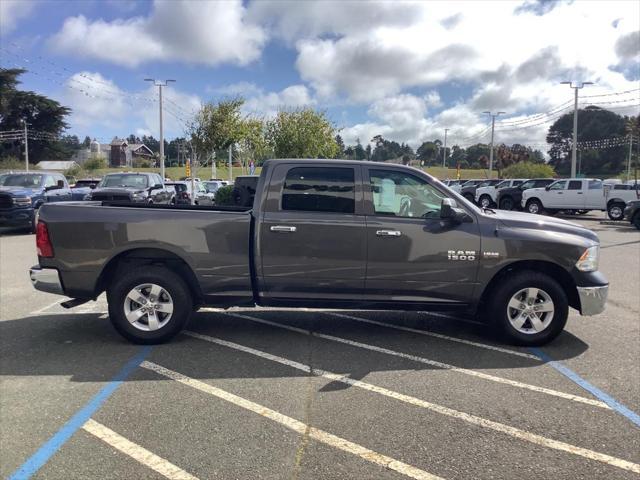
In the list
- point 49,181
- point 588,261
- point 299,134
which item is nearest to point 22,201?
point 49,181

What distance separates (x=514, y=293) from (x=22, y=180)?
16.7 m

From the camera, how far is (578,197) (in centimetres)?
2473

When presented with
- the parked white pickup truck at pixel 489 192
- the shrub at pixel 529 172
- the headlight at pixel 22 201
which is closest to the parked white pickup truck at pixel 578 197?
the parked white pickup truck at pixel 489 192

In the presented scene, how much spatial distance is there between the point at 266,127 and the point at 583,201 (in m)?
20.1

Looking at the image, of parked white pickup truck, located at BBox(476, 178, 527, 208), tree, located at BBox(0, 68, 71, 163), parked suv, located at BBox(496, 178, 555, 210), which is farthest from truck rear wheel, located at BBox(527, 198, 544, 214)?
tree, located at BBox(0, 68, 71, 163)

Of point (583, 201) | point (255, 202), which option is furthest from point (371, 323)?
point (583, 201)

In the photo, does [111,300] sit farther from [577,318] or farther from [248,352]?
[577,318]

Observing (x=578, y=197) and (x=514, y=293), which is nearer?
(x=514, y=293)

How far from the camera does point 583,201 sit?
80.7ft

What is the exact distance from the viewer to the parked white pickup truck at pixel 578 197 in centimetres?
2311

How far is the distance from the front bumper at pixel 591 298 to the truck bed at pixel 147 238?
131 inches

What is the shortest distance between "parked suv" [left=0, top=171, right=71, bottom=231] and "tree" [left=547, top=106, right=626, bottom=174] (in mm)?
107766

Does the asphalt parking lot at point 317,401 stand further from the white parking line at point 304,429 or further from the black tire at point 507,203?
the black tire at point 507,203

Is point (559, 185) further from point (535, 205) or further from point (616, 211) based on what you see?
point (616, 211)
